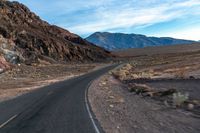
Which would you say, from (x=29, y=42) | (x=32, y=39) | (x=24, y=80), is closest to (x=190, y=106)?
(x=24, y=80)

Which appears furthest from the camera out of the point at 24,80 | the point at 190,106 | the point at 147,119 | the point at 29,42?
the point at 29,42

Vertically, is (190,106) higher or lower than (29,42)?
lower

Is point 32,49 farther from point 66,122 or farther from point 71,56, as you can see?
point 66,122

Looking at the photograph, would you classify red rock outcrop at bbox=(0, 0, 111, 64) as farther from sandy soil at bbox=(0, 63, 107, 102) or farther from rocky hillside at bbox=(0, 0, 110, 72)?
sandy soil at bbox=(0, 63, 107, 102)

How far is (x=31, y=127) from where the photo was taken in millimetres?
13648

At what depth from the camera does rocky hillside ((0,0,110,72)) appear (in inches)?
3892

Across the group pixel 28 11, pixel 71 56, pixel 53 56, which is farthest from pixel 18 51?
pixel 28 11

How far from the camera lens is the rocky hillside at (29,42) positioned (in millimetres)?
98863

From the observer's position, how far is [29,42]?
371ft

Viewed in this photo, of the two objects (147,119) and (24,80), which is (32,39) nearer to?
(24,80)

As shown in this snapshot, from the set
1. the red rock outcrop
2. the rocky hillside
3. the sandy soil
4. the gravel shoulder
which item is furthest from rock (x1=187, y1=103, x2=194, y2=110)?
the red rock outcrop

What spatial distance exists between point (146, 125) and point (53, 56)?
107044 millimetres

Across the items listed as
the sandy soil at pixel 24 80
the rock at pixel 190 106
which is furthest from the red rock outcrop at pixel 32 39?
the rock at pixel 190 106

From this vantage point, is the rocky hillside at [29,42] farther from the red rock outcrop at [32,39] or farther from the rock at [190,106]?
the rock at [190,106]
